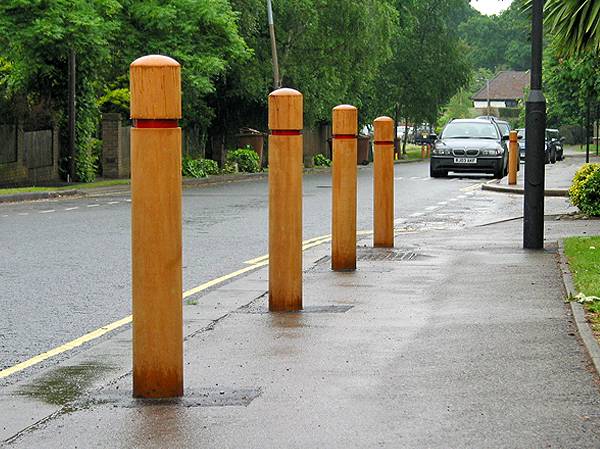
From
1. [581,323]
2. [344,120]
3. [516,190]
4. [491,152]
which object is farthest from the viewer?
[491,152]

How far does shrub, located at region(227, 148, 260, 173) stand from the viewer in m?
44.0

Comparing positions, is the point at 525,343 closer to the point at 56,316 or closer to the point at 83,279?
the point at 56,316

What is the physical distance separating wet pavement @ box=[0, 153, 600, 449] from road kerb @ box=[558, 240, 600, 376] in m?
0.06

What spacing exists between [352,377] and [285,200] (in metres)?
2.61

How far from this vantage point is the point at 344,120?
1138 centimetres

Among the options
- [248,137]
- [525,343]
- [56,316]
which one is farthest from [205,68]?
[525,343]

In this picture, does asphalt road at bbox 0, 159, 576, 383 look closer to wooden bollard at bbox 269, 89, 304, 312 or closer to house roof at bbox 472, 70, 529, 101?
wooden bollard at bbox 269, 89, 304, 312

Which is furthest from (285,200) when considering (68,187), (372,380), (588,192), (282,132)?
(68,187)

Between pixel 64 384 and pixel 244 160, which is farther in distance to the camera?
pixel 244 160

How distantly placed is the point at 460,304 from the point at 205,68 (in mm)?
25052

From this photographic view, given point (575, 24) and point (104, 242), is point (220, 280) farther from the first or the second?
point (575, 24)

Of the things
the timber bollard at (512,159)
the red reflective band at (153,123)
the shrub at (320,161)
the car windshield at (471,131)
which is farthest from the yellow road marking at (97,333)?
the shrub at (320,161)

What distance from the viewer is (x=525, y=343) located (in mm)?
7590

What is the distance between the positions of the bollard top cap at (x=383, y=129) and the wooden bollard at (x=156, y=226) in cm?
682
